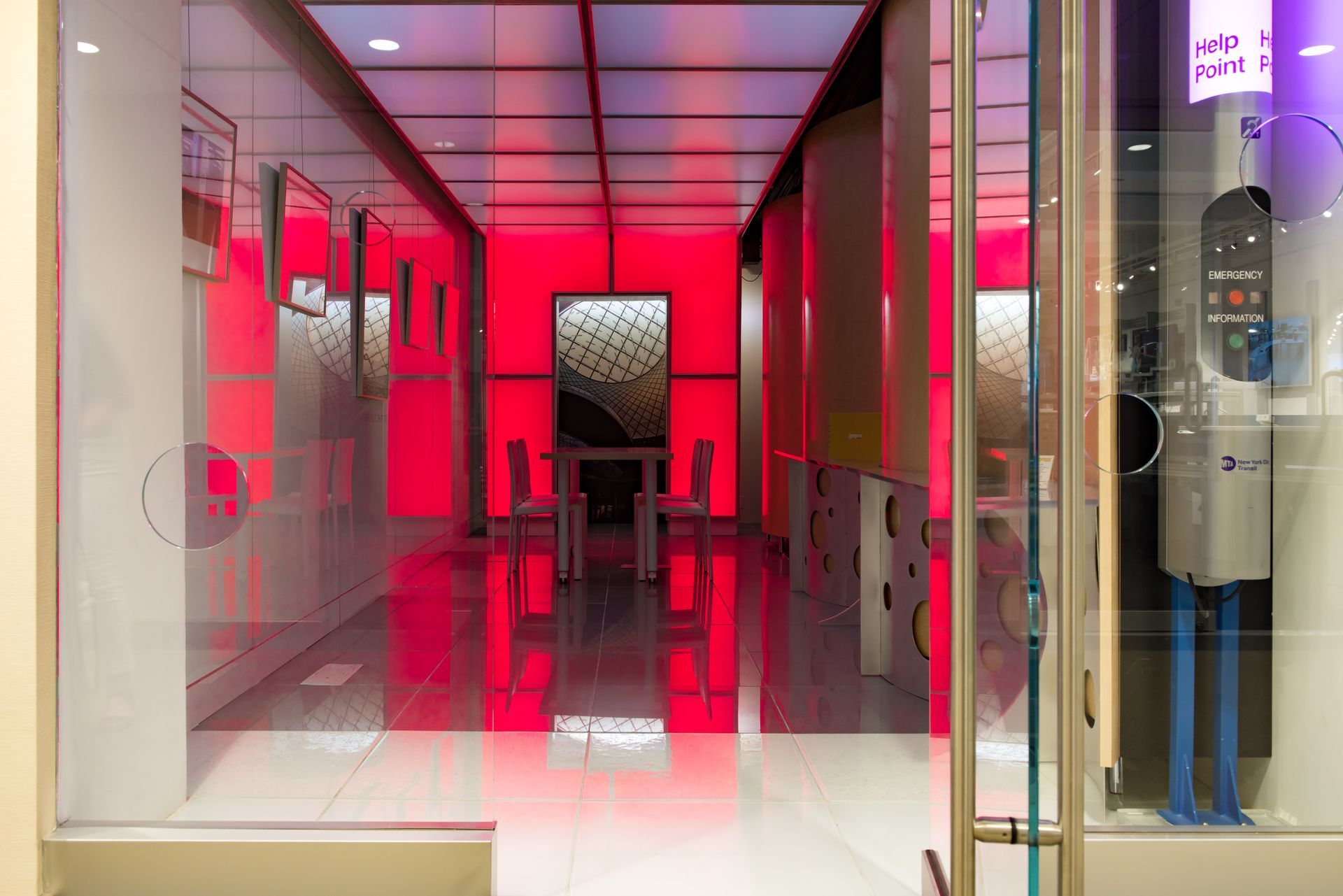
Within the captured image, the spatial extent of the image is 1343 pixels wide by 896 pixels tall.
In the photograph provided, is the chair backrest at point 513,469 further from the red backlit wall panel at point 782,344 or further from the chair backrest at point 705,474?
the red backlit wall panel at point 782,344

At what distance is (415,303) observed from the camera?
6.44 ft

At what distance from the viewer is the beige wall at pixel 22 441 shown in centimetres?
170

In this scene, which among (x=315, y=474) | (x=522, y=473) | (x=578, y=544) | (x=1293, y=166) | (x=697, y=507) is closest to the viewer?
(x=1293, y=166)

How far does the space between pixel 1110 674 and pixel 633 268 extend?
26.3ft

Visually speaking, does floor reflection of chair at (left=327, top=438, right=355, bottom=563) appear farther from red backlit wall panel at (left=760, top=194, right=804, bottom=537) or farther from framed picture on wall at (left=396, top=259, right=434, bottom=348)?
red backlit wall panel at (left=760, top=194, right=804, bottom=537)

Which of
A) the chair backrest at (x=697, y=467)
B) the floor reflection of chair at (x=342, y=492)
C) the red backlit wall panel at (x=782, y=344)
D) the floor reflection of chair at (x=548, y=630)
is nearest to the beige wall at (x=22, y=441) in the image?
the floor reflection of chair at (x=342, y=492)

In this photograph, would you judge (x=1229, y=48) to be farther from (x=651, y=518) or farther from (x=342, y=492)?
(x=651, y=518)

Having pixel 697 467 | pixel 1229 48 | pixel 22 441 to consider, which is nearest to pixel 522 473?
pixel 697 467

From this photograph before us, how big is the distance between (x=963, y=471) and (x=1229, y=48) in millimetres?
1277

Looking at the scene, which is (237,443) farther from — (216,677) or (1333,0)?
(1333,0)

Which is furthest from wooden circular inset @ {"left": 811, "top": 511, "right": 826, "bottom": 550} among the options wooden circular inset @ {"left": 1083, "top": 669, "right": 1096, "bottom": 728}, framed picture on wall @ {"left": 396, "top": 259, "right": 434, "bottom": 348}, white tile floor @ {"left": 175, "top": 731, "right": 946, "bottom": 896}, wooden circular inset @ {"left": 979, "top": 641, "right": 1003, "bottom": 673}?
wooden circular inset @ {"left": 979, "top": 641, "right": 1003, "bottom": 673}

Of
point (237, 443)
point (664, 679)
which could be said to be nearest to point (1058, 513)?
point (237, 443)

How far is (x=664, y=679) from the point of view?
3539 millimetres

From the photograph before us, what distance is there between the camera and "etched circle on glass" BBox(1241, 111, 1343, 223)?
5.04 ft
